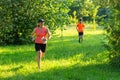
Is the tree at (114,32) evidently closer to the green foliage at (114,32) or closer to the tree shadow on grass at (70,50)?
the green foliage at (114,32)

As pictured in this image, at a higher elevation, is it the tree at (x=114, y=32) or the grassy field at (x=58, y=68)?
the tree at (x=114, y=32)

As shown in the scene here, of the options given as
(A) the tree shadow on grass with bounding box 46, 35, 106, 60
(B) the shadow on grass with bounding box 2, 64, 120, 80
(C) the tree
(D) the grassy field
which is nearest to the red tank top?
(D) the grassy field

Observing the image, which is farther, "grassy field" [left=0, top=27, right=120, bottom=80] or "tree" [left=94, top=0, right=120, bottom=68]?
"tree" [left=94, top=0, right=120, bottom=68]

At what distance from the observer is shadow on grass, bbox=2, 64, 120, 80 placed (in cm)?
1295

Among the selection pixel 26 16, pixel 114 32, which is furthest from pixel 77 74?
pixel 26 16

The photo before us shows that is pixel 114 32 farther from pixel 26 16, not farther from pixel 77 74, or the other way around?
pixel 26 16

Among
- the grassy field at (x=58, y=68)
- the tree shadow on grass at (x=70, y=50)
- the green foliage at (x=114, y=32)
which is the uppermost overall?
the green foliage at (x=114, y=32)

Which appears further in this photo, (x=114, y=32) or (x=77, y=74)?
(x=114, y=32)

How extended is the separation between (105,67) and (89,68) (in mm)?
734

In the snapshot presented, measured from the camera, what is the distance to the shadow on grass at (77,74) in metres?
13.0

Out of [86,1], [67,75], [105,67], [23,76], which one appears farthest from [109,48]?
[86,1]

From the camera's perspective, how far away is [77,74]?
536 inches

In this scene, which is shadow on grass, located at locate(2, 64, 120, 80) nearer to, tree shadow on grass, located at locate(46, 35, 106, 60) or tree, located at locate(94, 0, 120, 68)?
tree, located at locate(94, 0, 120, 68)

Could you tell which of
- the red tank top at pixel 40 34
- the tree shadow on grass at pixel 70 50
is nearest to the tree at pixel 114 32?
the tree shadow on grass at pixel 70 50
